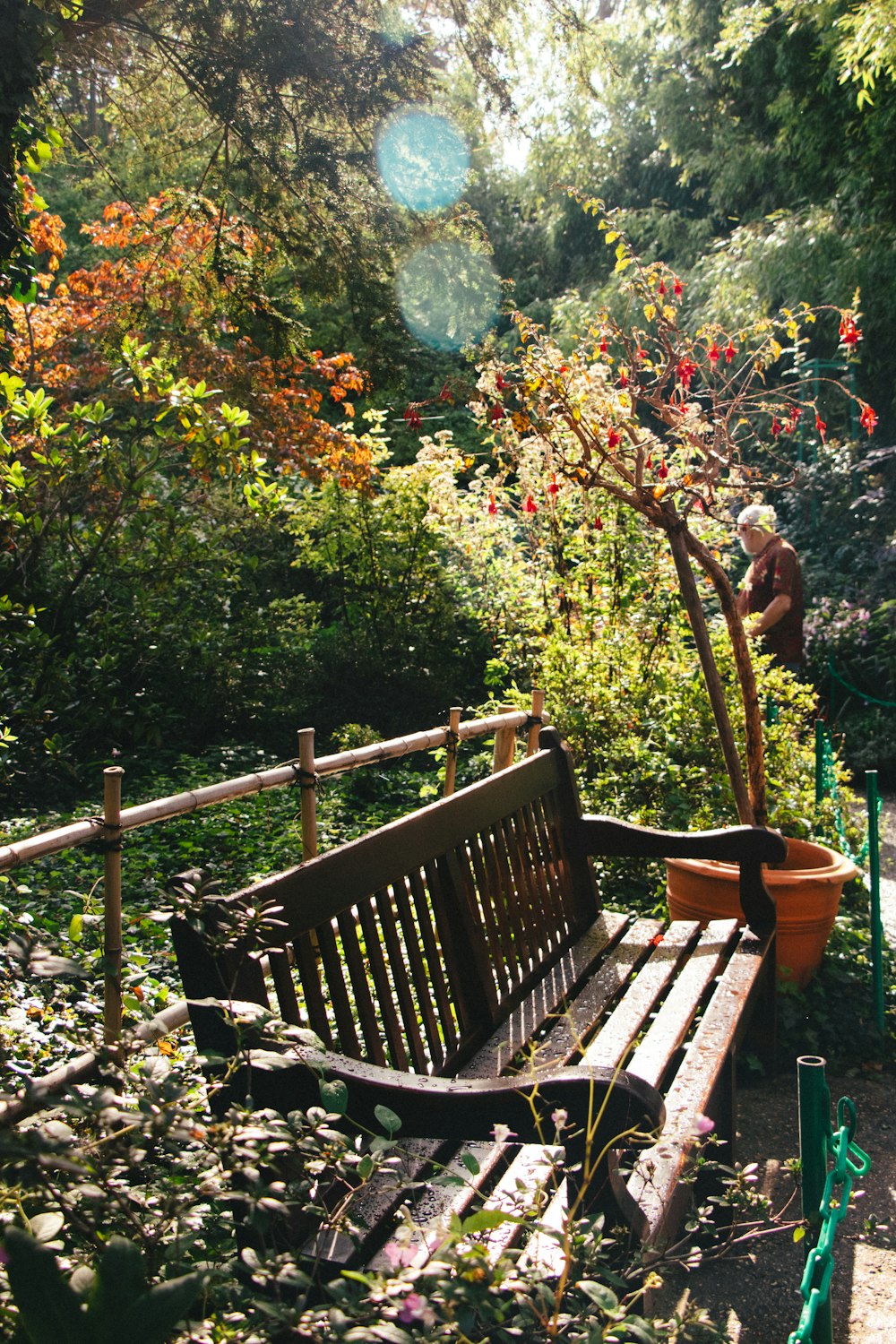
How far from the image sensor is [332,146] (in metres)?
6.15

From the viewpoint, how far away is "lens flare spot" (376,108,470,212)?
6.58m

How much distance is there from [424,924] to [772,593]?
17.5ft

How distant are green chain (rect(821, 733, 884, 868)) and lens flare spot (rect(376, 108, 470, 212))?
4.26 m

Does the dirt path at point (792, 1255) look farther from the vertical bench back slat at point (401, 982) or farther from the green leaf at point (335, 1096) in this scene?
the green leaf at point (335, 1096)

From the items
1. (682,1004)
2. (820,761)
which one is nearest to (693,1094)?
(682,1004)

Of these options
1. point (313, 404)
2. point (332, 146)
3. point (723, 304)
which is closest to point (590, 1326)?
point (332, 146)

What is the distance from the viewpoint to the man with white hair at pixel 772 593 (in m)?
7.27

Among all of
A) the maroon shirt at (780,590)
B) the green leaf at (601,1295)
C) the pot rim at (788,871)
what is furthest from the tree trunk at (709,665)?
the green leaf at (601,1295)

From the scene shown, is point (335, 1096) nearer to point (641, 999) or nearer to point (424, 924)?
point (424, 924)

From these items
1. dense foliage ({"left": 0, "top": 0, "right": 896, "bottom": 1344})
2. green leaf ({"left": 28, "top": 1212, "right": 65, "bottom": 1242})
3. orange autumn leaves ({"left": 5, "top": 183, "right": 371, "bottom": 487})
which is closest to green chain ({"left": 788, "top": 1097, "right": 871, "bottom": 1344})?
dense foliage ({"left": 0, "top": 0, "right": 896, "bottom": 1344})

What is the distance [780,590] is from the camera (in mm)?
7316

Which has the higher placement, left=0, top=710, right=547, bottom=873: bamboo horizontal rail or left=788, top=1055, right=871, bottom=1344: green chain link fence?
left=0, top=710, right=547, bottom=873: bamboo horizontal rail

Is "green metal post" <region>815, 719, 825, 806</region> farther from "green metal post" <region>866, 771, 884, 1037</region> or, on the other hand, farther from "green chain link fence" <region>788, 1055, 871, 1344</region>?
"green chain link fence" <region>788, 1055, 871, 1344</region>

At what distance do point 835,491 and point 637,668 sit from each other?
7324 mm
